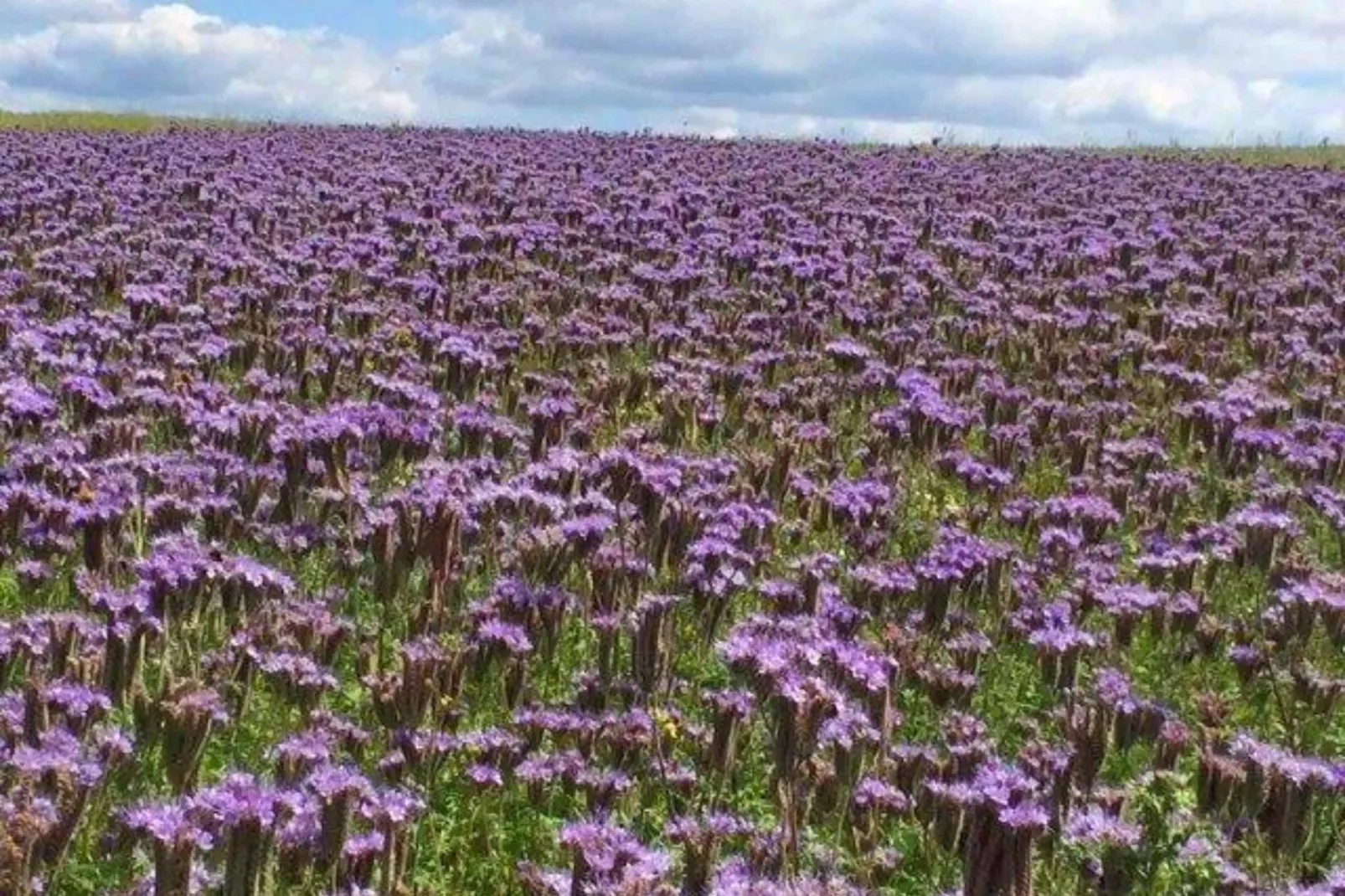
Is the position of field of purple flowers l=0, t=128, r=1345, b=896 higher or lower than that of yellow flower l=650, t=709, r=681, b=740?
higher

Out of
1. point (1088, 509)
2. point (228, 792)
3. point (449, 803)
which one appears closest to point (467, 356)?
point (1088, 509)

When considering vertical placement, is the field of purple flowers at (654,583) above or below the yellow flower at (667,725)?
above

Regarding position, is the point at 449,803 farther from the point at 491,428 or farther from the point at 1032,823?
the point at 491,428

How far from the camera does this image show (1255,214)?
2214 centimetres

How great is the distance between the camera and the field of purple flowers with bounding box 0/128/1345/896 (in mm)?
4934

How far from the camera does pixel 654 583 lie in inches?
300

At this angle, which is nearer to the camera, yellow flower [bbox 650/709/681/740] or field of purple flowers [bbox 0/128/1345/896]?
field of purple flowers [bbox 0/128/1345/896]

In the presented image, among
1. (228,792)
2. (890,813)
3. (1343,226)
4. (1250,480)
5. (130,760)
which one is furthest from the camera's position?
(1343,226)

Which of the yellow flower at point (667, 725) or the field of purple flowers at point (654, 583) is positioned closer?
the field of purple flowers at point (654, 583)

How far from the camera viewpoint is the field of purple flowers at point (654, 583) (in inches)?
194

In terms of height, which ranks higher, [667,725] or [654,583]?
[654,583]

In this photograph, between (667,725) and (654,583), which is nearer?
(667,725)

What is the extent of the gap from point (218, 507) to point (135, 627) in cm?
198

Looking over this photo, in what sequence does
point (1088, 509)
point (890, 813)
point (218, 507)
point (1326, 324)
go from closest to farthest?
point (890, 813), point (218, 507), point (1088, 509), point (1326, 324)
